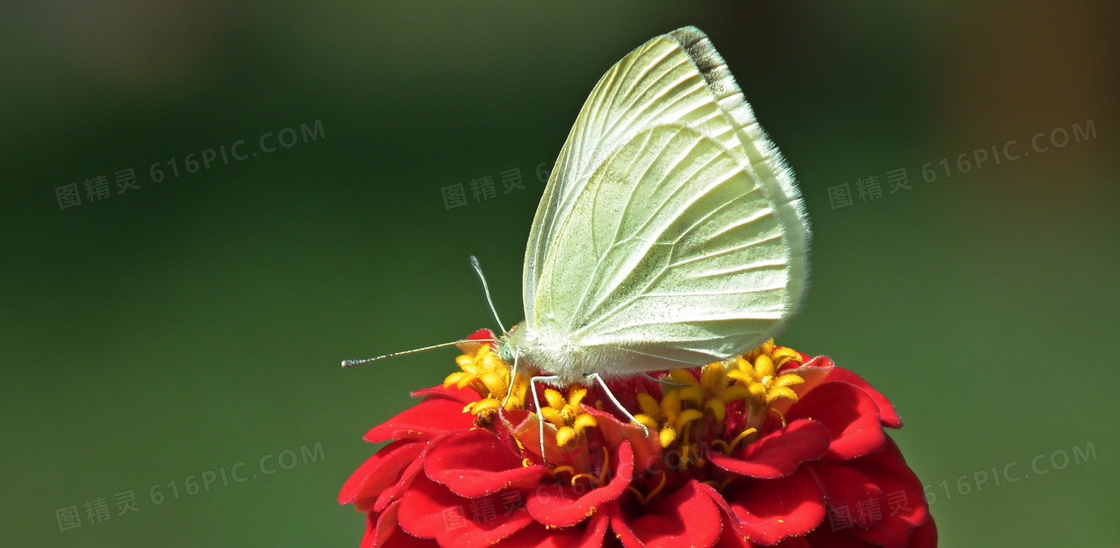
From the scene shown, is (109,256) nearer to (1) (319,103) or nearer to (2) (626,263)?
(1) (319,103)

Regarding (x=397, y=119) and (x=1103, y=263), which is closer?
(x=1103, y=263)

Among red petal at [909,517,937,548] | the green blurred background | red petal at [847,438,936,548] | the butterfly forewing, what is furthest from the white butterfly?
the green blurred background

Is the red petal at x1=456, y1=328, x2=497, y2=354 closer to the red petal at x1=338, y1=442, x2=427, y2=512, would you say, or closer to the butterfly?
the butterfly

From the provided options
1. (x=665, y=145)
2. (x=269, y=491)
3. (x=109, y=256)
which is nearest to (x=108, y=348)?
(x=109, y=256)

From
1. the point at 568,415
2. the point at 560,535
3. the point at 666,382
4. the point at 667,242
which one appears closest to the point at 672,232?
the point at 667,242

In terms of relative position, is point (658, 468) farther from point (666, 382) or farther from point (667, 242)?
point (667, 242)

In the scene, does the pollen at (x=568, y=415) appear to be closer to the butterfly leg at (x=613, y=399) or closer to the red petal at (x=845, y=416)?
the butterfly leg at (x=613, y=399)
